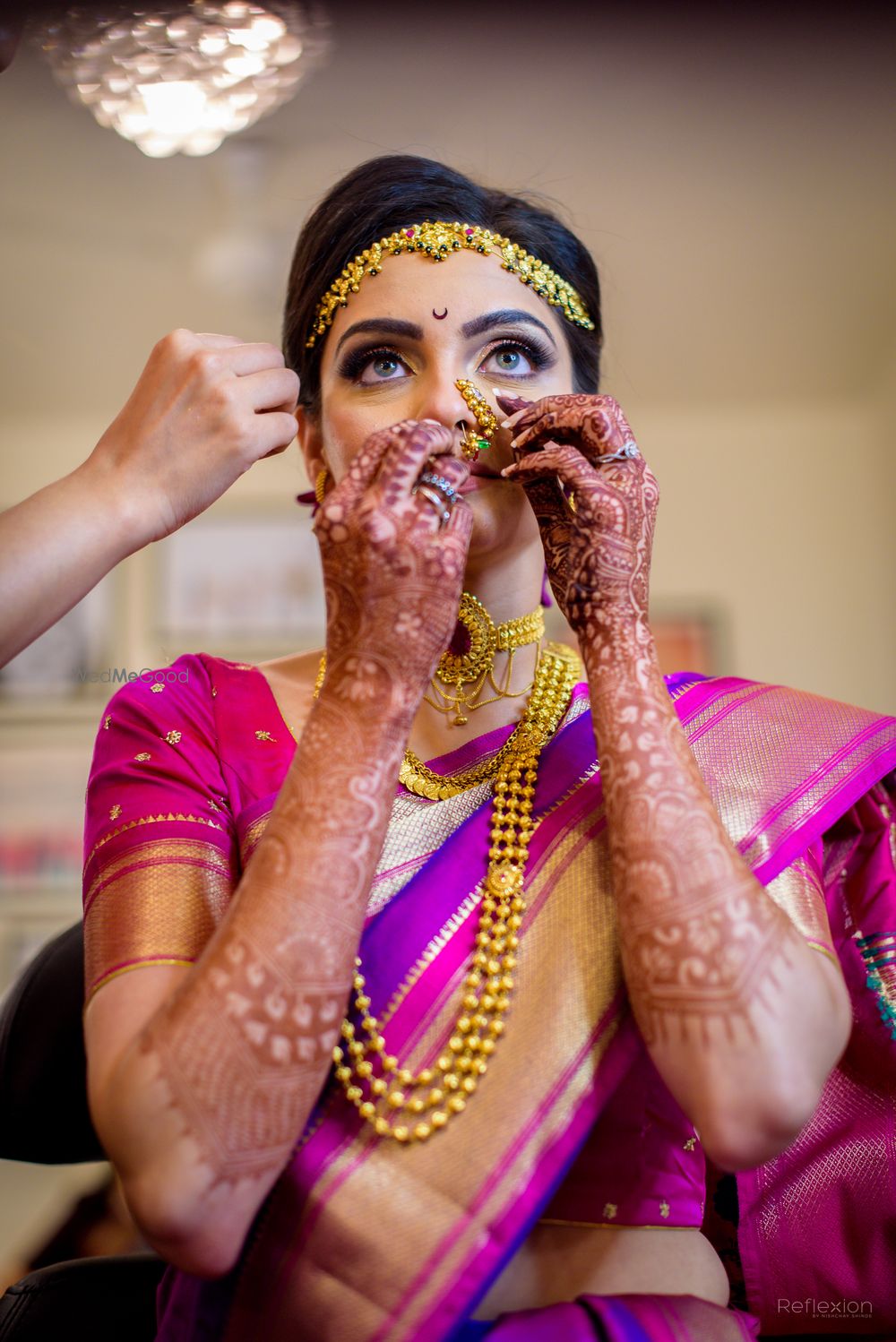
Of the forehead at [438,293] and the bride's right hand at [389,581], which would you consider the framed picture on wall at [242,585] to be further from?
the bride's right hand at [389,581]

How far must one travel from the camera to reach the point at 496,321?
1073 millimetres

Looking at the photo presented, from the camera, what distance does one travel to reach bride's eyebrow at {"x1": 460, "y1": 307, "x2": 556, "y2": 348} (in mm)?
1063

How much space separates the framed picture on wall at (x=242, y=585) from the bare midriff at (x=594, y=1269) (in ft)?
4.06

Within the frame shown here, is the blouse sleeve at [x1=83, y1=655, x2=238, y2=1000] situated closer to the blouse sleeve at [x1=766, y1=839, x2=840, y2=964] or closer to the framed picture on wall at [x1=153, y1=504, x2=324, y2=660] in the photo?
the blouse sleeve at [x1=766, y1=839, x2=840, y2=964]

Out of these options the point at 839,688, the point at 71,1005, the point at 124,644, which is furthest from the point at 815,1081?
the point at 839,688

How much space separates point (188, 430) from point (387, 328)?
0.90 ft

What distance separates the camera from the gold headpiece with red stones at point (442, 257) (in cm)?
112

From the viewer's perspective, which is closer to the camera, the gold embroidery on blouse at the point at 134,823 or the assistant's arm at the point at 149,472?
the assistant's arm at the point at 149,472

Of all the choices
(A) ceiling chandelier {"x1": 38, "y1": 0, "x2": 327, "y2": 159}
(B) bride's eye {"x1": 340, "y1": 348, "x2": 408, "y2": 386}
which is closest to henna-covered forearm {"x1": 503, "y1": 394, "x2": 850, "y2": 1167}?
(B) bride's eye {"x1": 340, "y1": 348, "x2": 408, "y2": 386}

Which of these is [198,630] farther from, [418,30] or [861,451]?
[861,451]

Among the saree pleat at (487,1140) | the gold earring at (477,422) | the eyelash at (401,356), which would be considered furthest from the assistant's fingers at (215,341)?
the saree pleat at (487,1140)

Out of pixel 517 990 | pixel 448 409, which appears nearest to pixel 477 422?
pixel 448 409

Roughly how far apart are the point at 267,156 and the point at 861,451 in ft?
6.89

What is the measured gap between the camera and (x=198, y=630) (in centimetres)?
192
